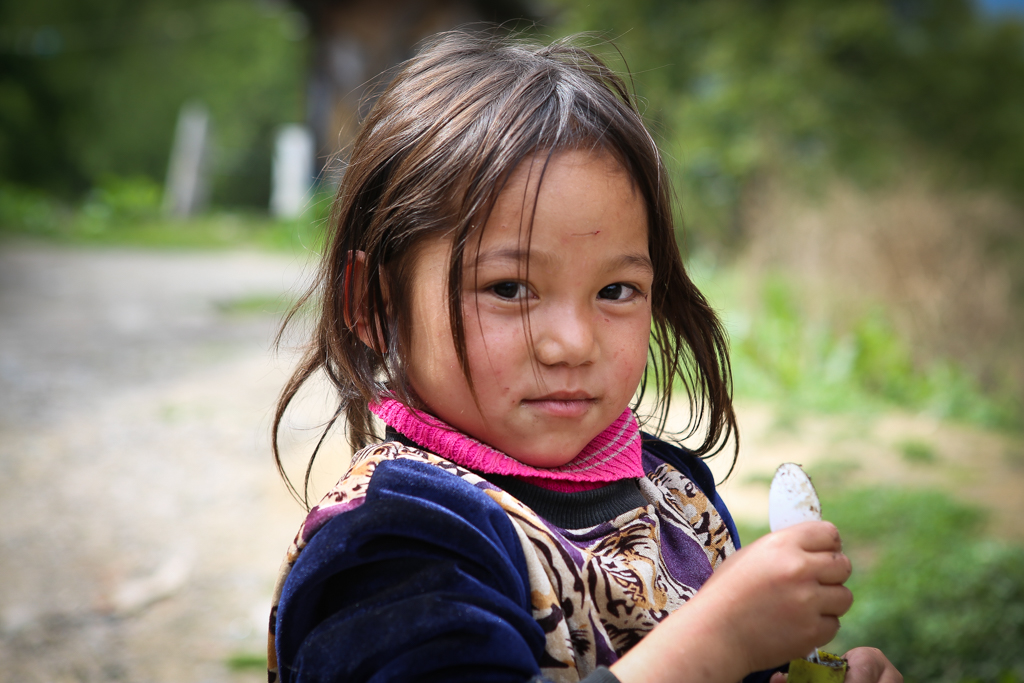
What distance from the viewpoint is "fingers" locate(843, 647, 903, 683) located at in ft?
3.38

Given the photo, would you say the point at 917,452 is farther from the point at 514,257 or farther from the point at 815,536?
the point at 514,257

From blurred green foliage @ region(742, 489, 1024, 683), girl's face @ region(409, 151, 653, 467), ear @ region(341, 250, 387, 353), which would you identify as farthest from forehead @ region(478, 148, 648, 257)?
blurred green foliage @ region(742, 489, 1024, 683)

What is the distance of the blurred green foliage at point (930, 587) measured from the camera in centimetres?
219

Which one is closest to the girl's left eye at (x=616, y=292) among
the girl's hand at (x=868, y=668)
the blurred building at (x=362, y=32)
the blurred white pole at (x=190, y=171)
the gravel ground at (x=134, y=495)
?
the girl's hand at (x=868, y=668)

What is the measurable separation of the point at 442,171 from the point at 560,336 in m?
0.24

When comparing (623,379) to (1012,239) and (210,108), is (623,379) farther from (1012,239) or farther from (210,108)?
(210,108)

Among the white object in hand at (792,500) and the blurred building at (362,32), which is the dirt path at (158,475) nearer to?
the white object in hand at (792,500)

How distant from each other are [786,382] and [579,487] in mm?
4344

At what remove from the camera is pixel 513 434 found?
3.28 ft

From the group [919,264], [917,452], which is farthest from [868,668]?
[919,264]

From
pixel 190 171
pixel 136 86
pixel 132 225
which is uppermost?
pixel 136 86

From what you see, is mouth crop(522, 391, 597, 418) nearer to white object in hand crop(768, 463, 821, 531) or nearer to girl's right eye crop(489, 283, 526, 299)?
girl's right eye crop(489, 283, 526, 299)

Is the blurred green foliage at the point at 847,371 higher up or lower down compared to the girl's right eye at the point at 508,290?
lower down

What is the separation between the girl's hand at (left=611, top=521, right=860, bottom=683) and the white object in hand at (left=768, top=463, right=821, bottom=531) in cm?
4
